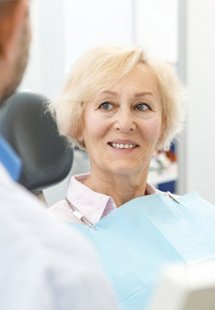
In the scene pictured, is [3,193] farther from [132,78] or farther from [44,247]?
[132,78]

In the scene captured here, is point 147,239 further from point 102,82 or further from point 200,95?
point 200,95

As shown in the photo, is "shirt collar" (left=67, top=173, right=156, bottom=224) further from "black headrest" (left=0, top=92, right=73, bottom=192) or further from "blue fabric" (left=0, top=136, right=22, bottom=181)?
"blue fabric" (left=0, top=136, right=22, bottom=181)

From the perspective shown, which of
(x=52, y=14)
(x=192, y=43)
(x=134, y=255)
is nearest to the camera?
(x=134, y=255)

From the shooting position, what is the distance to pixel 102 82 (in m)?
1.50

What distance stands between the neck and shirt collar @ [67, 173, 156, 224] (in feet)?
0.08

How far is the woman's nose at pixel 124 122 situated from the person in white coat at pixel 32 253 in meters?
0.98

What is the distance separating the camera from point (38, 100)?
190 cm

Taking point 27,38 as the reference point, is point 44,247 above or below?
below

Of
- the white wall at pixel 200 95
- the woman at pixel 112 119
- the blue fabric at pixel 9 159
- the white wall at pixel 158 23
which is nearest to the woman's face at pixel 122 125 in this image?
the woman at pixel 112 119

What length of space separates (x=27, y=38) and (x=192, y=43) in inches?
74.7

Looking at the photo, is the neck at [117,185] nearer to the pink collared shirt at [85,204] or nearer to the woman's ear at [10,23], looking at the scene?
the pink collared shirt at [85,204]

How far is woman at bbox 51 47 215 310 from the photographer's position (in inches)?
57.5

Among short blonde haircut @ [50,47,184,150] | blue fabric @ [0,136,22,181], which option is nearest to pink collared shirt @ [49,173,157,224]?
short blonde haircut @ [50,47,184,150]

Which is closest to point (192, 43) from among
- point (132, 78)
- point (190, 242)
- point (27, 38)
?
point (132, 78)
